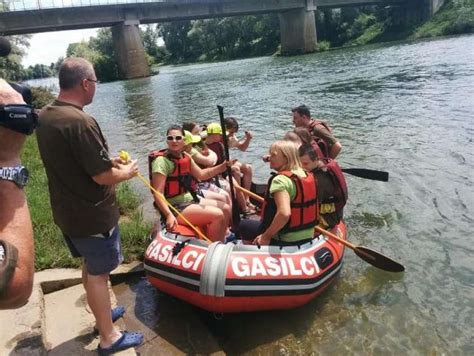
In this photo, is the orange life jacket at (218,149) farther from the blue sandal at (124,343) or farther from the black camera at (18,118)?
the black camera at (18,118)

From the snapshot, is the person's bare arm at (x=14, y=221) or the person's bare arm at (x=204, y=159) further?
the person's bare arm at (x=204, y=159)

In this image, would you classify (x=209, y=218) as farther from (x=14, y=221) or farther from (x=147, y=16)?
(x=147, y=16)

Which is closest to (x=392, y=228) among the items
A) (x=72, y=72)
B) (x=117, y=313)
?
(x=117, y=313)

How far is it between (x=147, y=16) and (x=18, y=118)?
46.7m

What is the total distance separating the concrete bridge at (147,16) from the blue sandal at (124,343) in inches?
1428

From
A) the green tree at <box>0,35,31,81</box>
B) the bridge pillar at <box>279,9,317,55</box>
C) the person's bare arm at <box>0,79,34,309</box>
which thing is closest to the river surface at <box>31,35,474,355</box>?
the person's bare arm at <box>0,79,34,309</box>

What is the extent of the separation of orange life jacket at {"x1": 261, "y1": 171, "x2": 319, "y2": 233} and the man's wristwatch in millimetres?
2754

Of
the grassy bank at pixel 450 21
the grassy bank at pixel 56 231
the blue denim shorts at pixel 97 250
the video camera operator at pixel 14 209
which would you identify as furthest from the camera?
the grassy bank at pixel 450 21

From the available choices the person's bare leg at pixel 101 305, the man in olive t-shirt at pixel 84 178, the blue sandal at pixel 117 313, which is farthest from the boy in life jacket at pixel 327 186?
the person's bare leg at pixel 101 305

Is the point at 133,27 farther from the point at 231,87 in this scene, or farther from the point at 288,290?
the point at 288,290

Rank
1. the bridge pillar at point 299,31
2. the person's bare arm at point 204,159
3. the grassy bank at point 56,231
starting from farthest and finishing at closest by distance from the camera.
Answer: the bridge pillar at point 299,31, the person's bare arm at point 204,159, the grassy bank at point 56,231

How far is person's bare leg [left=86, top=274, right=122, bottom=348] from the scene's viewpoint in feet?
10.6

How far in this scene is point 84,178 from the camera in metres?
3.03

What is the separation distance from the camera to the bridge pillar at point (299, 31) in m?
50.9
